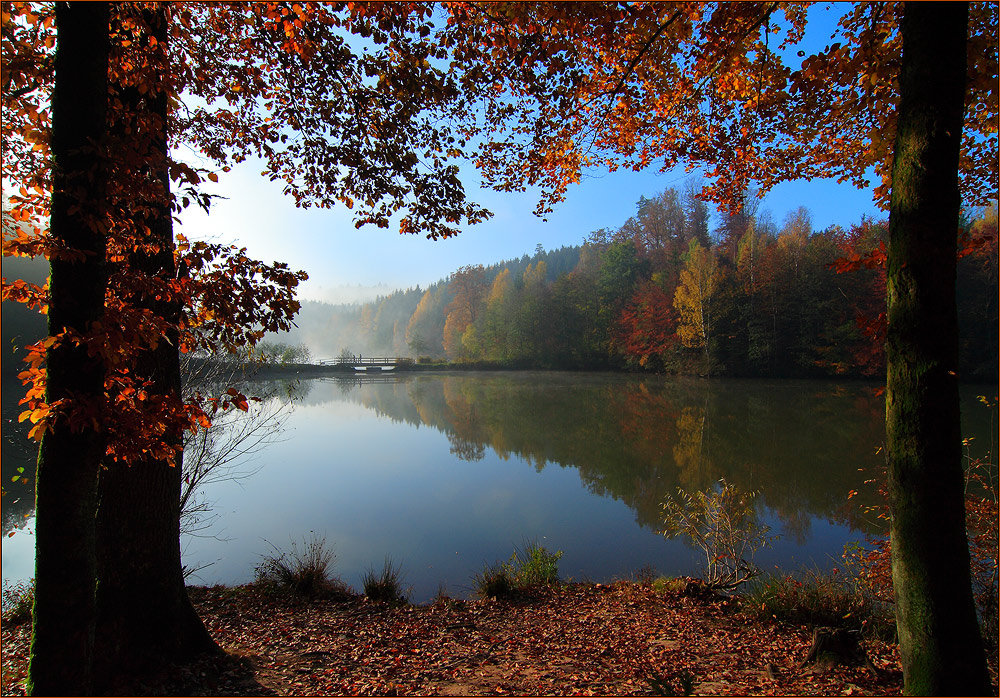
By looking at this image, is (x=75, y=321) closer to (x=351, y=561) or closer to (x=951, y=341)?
(x=951, y=341)

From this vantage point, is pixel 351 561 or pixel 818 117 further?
pixel 351 561

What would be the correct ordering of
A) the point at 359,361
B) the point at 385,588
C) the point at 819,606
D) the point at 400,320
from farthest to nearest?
the point at 400,320 < the point at 359,361 < the point at 385,588 < the point at 819,606

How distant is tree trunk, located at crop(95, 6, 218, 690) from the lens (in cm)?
283

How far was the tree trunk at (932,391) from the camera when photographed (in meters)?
1.92

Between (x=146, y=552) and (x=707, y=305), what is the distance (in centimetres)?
3022

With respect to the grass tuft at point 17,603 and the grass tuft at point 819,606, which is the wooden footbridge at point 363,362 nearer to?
the grass tuft at point 17,603

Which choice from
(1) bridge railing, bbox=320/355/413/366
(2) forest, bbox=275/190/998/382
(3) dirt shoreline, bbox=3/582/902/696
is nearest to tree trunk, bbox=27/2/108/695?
(3) dirt shoreline, bbox=3/582/902/696

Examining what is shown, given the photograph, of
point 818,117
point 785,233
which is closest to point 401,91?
point 818,117

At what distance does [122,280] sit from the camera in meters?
2.20

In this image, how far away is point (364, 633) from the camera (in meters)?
4.04

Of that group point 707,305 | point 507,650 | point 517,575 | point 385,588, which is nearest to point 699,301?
point 707,305

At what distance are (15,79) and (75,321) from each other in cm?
115

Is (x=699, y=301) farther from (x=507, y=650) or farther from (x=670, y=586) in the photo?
(x=507, y=650)

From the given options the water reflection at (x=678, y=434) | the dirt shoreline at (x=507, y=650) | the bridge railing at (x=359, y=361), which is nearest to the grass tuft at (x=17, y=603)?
the dirt shoreline at (x=507, y=650)
